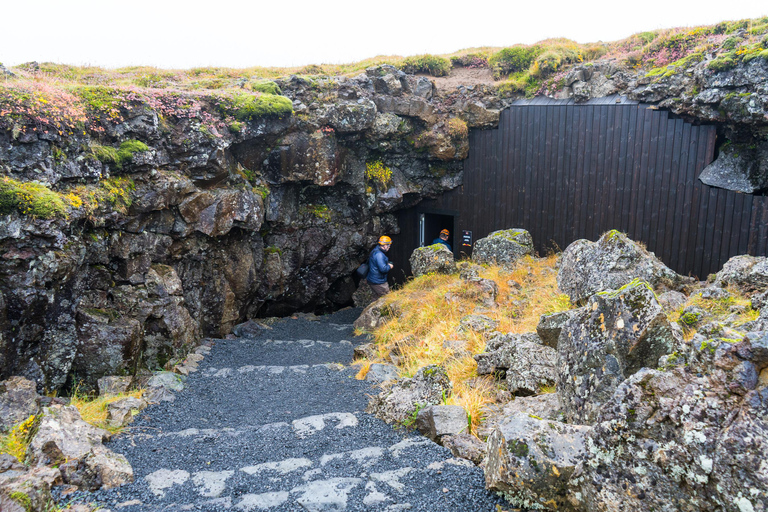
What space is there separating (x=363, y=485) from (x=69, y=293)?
6.40m

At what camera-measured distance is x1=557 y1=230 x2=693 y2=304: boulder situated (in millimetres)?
8086

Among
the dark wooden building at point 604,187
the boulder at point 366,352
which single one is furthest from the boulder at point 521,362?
the dark wooden building at point 604,187

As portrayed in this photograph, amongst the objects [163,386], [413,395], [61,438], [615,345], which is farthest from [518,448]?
[163,386]

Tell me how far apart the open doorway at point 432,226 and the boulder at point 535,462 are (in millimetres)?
11493

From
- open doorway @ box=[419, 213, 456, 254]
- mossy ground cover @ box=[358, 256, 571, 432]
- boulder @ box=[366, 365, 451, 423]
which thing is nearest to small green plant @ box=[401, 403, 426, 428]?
boulder @ box=[366, 365, 451, 423]

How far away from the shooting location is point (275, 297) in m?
13.9

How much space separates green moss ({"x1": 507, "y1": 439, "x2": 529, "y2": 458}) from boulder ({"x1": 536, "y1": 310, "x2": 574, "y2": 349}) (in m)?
3.28

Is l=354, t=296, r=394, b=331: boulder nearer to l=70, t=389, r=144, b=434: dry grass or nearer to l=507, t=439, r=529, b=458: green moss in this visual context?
l=70, t=389, r=144, b=434: dry grass

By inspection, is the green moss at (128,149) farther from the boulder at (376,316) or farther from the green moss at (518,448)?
the green moss at (518,448)

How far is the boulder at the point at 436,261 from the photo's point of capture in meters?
13.0

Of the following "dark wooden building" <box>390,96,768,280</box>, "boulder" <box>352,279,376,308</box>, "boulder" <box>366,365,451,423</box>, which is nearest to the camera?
"boulder" <box>366,365,451,423</box>

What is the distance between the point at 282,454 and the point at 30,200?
5.14 m

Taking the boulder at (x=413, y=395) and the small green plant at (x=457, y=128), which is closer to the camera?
the boulder at (x=413, y=395)

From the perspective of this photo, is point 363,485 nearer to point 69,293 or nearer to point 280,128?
point 69,293
